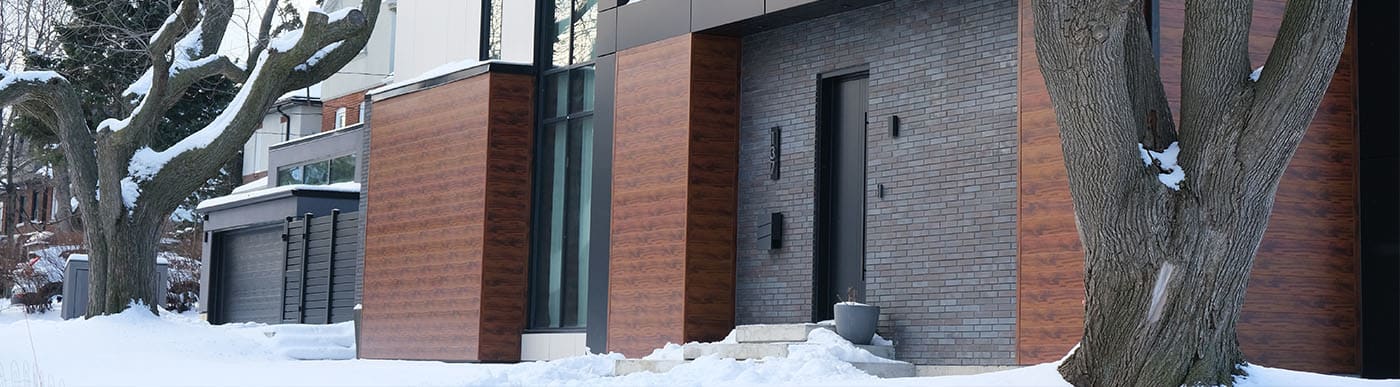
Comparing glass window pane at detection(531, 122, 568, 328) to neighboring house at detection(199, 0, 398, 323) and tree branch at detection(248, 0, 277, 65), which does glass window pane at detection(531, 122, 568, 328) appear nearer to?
neighboring house at detection(199, 0, 398, 323)

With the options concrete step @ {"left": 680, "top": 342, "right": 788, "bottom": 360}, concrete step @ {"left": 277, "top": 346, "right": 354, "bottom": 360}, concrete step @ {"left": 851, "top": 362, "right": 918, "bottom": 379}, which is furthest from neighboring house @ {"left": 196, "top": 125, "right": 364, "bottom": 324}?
concrete step @ {"left": 851, "top": 362, "right": 918, "bottom": 379}

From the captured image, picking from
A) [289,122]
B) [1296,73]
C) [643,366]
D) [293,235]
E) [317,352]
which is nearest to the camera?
[1296,73]

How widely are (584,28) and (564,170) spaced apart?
153 centimetres

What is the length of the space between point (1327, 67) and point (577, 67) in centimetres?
919

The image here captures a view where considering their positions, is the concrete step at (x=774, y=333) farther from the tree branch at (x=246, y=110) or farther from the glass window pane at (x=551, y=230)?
the tree branch at (x=246, y=110)

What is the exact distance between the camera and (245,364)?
55.3ft

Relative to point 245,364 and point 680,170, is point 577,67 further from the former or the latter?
point 245,364

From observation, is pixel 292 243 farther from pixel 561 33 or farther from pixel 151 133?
pixel 561 33

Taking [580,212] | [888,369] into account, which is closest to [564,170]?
[580,212]

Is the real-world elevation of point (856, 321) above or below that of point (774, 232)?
below

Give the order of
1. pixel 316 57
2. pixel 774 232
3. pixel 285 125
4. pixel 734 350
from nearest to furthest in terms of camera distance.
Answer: pixel 734 350
pixel 774 232
pixel 316 57
pixel 285 125

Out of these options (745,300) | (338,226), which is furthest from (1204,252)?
(338,226)

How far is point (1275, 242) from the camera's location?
1005cm

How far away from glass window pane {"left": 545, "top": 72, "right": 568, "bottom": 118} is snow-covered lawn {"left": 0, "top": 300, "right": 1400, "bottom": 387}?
2.90 meters
